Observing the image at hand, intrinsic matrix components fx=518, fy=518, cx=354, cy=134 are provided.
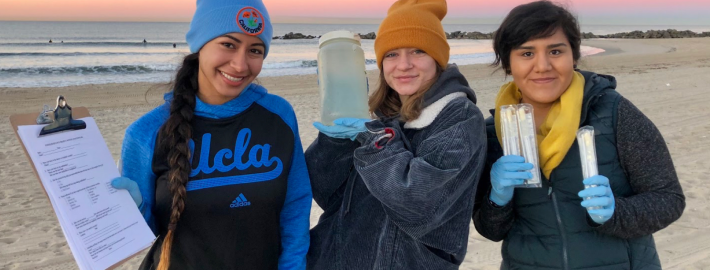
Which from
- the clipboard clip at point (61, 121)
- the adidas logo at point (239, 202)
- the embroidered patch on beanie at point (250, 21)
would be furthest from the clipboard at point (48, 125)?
the embroidered patch on beanie at point (250, 21)

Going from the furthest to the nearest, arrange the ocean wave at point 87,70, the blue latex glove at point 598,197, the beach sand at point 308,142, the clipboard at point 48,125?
the ocean wave at point 87,70
the beach sand at point 308,142
the blue latex glove at point 598,197
the clipboard at point 48,125

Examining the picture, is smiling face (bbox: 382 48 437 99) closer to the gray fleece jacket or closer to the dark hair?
the gray fleece jacket

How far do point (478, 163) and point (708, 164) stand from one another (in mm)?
6038

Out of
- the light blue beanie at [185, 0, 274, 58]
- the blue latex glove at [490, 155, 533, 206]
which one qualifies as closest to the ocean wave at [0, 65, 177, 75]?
the light blue beanie at [185, 0, 274, 58]

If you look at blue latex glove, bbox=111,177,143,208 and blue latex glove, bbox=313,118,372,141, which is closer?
blue latex glove, bbox=111,177,143,208

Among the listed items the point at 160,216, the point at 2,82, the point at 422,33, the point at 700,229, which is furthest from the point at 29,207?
the point at 2,82

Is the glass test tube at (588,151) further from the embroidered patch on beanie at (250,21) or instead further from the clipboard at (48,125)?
the clipboard at (48,125)

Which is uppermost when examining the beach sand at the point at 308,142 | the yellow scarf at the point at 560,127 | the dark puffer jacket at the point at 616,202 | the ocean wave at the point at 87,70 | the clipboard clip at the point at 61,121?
the clipboard clip at the point at 61,121

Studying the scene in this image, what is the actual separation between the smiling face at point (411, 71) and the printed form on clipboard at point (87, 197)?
1.10 meters

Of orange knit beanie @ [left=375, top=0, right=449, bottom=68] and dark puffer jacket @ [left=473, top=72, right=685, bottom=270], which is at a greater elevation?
orange knit beanie @ [left=375, top=0, right=449, bottom=68]

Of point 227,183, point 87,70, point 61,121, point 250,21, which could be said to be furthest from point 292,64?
point 61,121

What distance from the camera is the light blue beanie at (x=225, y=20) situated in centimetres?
206

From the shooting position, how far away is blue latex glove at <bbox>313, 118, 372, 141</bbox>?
6.78ft

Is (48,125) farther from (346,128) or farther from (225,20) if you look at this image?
(346,128)
